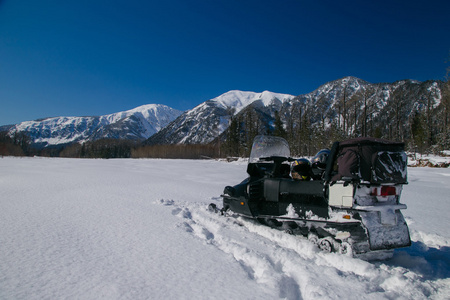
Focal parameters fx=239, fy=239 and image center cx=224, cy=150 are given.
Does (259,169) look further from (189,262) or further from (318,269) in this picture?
(189,262)

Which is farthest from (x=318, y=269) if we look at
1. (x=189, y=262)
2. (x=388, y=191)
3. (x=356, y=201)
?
(x=189, y=262)

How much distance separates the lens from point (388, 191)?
2.84 metres

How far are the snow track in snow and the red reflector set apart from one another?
0.82 metres

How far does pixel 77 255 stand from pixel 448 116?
4793cm

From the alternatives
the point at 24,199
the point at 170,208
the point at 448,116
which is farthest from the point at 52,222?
the point at 448,116

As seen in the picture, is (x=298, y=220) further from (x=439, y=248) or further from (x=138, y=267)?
(x=138, y=267)

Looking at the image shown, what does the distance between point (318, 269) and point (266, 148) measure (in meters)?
3.03

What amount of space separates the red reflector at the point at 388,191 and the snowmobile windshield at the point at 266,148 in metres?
2.67

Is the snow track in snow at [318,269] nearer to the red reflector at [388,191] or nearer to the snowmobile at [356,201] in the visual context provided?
the snowmobile at [356,201]

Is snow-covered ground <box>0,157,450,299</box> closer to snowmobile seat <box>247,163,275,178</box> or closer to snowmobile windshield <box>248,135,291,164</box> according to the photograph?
snowmobile seat <box>247,163,275,178</box>

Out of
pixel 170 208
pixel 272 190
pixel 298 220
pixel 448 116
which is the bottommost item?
pixel 170 208

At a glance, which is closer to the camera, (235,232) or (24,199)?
(235,232)

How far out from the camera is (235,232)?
404 cm

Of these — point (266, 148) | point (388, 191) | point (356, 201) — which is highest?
point (266, 148)
